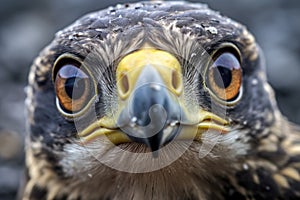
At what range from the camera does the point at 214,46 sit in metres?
3.86

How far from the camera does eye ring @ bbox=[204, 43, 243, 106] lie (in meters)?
3.81

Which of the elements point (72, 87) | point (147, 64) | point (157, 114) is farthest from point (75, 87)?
point (157, 114)

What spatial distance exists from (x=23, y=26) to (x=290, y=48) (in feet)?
8.16

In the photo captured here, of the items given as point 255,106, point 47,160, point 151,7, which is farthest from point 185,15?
point 47,160

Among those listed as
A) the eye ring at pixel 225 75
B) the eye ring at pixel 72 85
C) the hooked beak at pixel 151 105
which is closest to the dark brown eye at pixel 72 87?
the eye ring at pixel 72 85

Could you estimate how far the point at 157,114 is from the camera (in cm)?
343

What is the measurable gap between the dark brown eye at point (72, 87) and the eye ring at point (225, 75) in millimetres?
517

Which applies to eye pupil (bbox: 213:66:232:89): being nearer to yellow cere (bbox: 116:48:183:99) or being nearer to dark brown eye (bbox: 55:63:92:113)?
yellow cere (bbox: 116:48:183:99)

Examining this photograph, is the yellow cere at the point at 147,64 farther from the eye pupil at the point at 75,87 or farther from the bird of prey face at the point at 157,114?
the eye pupil at the point at 75,87

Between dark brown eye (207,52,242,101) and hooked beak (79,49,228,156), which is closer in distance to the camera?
hooked beak (79,49,228,156)

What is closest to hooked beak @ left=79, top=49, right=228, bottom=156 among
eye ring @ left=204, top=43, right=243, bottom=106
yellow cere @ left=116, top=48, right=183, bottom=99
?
yellow cere @ left=116, top=48, right=183, bottom=99

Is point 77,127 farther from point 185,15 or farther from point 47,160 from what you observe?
point 185,15

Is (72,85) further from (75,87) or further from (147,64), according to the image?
(147,64)

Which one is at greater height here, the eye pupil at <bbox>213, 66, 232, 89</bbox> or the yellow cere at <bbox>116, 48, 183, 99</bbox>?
the yellow cere at <bbox>116, 48, 183, 99</bbox>
